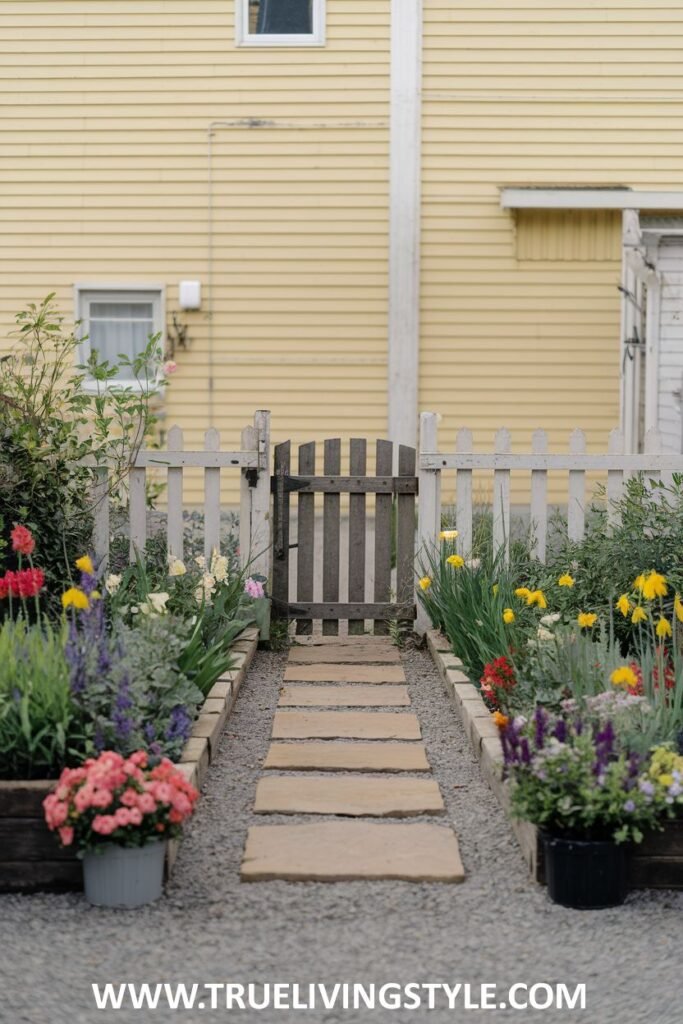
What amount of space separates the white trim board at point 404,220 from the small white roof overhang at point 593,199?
3.27 feet

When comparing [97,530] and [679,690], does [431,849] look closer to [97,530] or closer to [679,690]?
[679,690]

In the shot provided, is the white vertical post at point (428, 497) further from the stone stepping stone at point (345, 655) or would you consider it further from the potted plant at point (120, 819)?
the potted plant at point (120, 819)

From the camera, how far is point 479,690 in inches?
222

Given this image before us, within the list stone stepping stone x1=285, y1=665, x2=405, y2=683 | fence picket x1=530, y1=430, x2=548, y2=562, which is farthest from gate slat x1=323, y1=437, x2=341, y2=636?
fence picket x1=530, y1=430, x2=548, y2=562

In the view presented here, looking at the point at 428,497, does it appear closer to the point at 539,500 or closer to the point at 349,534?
the point at 349,534

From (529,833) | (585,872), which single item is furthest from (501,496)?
(585,872)

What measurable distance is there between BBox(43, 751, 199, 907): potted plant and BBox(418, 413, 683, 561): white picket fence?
3664 mm

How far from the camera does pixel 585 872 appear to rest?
3.71 meters

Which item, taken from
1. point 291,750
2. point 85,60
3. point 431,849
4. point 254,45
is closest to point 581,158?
point 254,45

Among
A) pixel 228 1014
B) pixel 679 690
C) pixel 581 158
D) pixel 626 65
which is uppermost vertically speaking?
pixel 626 65

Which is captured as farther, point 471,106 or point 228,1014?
point 471,106

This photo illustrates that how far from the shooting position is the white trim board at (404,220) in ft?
40.3

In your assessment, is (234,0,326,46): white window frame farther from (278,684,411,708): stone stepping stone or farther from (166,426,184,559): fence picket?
(278,684,411,708): stone stepping stone

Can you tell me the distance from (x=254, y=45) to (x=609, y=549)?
8157 mm
